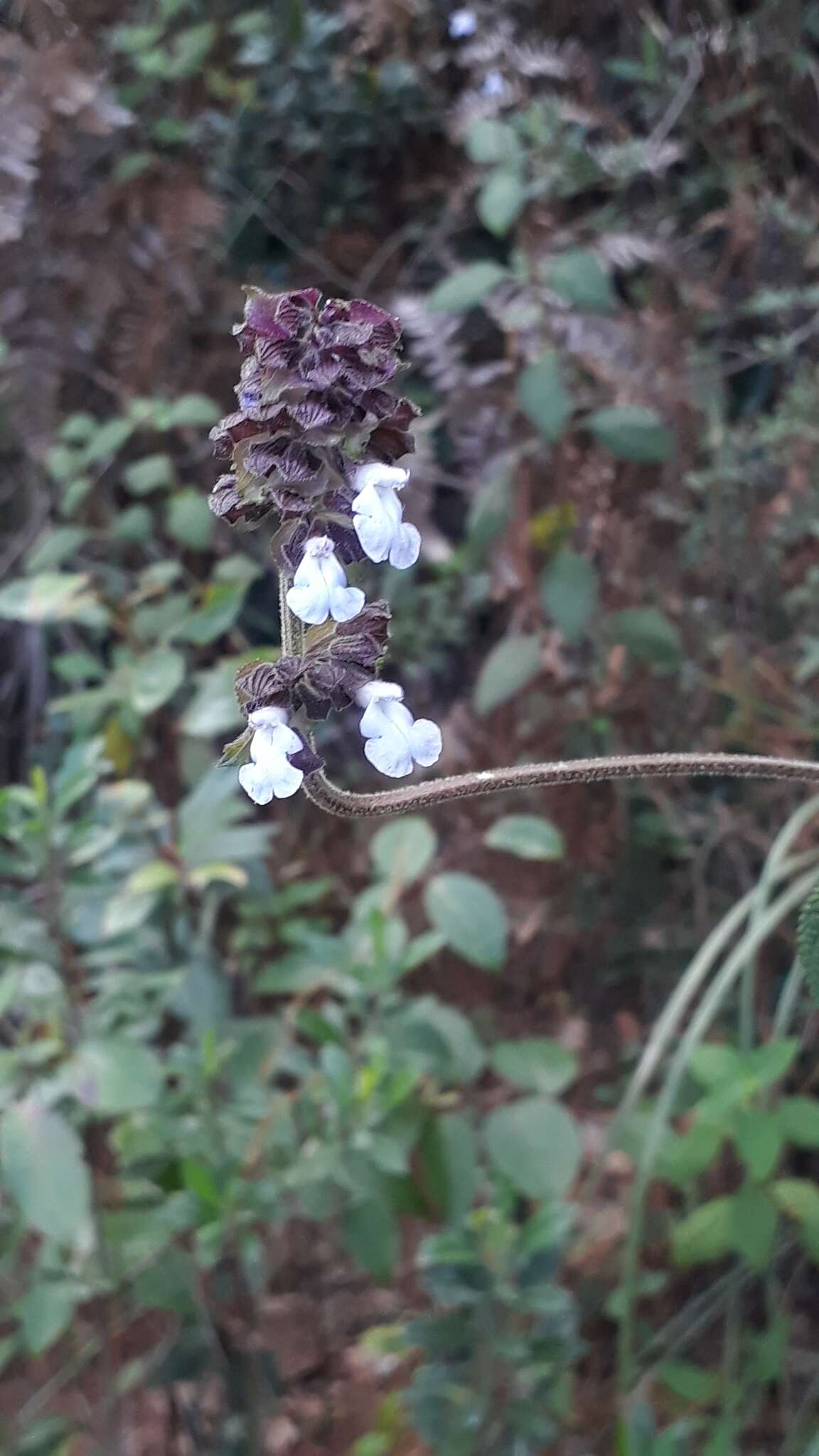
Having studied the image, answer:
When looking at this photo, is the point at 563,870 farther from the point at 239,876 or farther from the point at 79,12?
the point at 79,12

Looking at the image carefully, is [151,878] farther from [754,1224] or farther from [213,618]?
[754,1224]

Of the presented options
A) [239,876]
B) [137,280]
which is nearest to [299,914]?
[239,876]

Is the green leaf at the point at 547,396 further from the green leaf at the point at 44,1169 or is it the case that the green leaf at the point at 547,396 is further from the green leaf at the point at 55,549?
the green leaf at the point at 44,1169

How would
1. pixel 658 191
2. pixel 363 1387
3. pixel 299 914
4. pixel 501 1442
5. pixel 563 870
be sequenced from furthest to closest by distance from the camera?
1. pixel 658 191
2. pixel 299 914
3. pixel 563 870
4. pixel 363 1387
5. pixel 501 1442

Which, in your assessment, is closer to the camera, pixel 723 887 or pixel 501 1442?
pixel 501 1442

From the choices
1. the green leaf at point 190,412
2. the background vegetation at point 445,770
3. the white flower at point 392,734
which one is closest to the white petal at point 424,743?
the white flower at point 392,734

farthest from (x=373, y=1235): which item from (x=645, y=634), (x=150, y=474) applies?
(x=150, y=474)

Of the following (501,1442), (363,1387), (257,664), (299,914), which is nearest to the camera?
(257,664)
